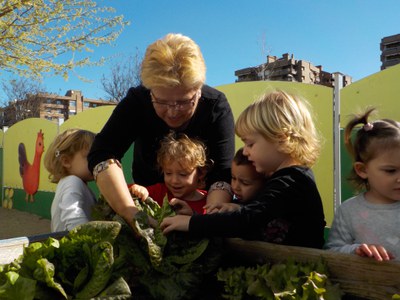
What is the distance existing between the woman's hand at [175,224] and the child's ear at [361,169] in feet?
2.38

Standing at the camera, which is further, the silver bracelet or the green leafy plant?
the silver bracelet

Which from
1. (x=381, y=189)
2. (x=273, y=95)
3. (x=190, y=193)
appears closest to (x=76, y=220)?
(x=190, y=193)

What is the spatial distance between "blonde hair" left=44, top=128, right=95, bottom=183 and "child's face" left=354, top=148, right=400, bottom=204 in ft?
5.39

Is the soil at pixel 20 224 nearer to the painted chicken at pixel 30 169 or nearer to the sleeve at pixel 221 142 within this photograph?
the painted chicken at pixel 30 169

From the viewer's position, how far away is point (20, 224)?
26.5ft

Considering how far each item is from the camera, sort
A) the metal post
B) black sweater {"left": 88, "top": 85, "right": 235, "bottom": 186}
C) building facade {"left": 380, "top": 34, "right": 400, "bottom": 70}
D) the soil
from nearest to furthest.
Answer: black sweater {"left": 88, "top": 85, "right": 235, "bottom": 186}, the metal post, the soil, building facade {"left": 380, "top": 34, "right": 400, "bottom": 70}

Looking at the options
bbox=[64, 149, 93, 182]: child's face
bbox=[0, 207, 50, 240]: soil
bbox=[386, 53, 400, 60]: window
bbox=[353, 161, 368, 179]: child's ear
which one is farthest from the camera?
bbox=[386, 53, 400, 60]: window

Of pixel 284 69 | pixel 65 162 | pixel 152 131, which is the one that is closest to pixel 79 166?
pixel 65 162

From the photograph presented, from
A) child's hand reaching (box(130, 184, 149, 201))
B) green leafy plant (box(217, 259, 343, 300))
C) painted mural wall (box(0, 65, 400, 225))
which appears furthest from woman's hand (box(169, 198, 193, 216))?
painted mural wall (box(0, 65, 400, 225))

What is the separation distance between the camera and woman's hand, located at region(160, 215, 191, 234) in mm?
1230

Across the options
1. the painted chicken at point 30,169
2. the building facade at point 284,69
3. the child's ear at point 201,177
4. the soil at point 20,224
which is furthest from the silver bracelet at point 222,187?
the building facade at point 284,69

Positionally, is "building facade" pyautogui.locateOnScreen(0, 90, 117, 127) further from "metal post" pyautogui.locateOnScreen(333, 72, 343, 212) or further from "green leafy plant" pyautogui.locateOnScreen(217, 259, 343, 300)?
"green leafy plant" pyautogui.locateOnScreen(217, 259, 343, 300)

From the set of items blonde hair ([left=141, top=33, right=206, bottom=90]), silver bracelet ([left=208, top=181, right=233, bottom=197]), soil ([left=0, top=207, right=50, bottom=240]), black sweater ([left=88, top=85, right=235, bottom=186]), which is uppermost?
blonde hair ([left=141, top=33, right=206, bottom=90])

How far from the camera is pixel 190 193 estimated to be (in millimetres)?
1984
